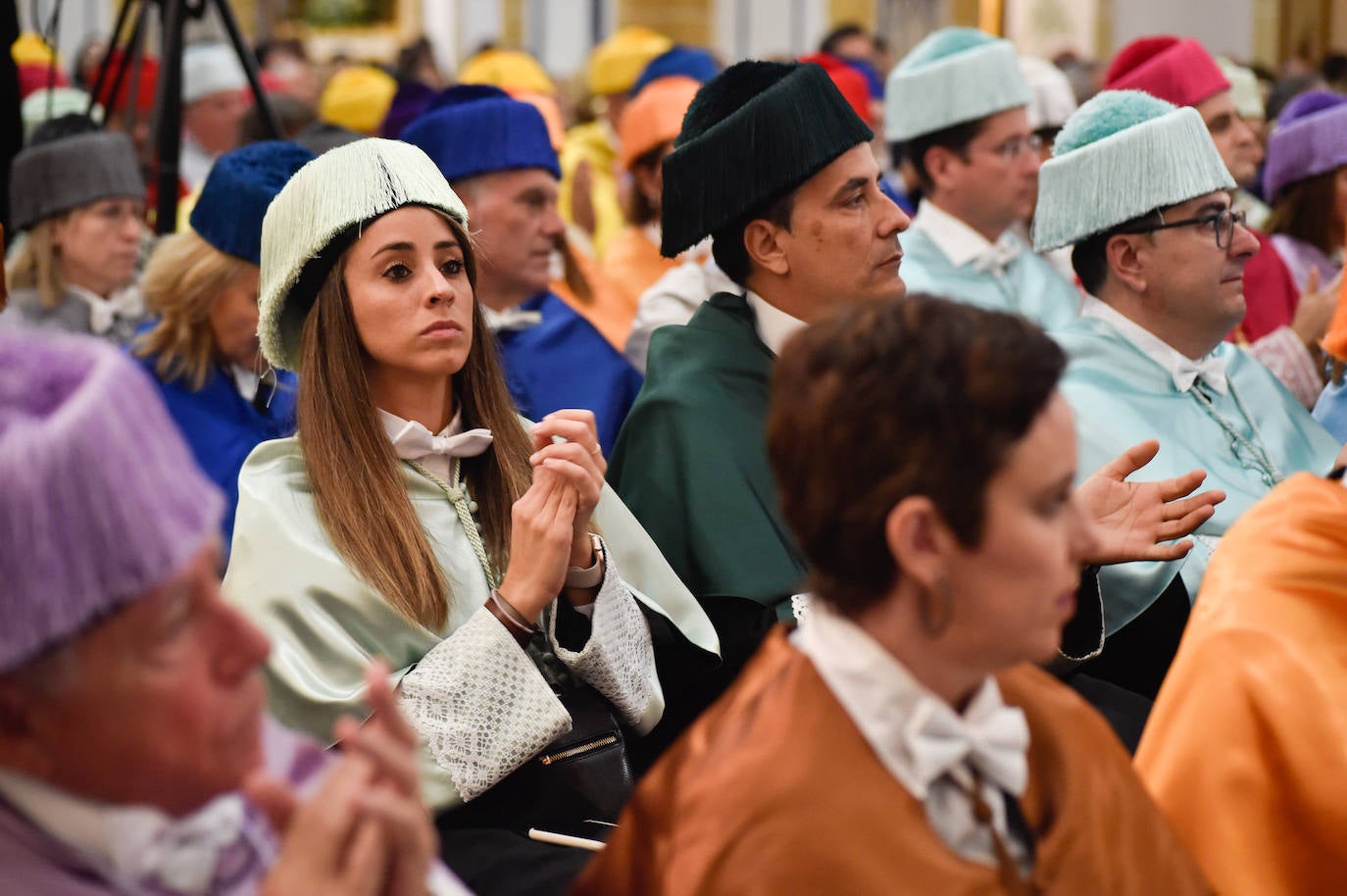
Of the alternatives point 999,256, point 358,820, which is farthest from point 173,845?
point 999,256

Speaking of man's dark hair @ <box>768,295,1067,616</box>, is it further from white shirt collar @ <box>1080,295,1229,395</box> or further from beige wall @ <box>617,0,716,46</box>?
beige wall @ <box>617,0,716,46</box>

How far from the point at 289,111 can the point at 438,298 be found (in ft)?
14.5

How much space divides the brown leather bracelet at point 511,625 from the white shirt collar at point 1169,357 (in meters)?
1.96

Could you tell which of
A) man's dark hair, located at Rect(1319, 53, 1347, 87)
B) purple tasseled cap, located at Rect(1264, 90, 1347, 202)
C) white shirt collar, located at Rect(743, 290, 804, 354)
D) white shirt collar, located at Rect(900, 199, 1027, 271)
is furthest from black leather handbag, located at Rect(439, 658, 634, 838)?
man's dark hair, located at Rect(1319, 53, 1347, 87)

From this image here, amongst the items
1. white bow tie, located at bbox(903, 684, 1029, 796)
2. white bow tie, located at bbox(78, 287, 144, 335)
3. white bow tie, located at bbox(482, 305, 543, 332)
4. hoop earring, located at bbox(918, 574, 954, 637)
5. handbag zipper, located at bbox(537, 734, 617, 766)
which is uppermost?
hoop earring, located at bbox(918, 574, 954, 637)

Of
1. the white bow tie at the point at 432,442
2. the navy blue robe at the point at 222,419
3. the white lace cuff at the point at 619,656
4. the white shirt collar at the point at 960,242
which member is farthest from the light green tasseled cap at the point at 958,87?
the white lace cuff at the point at 619,656

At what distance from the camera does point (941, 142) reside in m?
5.57

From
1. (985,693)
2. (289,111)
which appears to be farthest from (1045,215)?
(289,111)

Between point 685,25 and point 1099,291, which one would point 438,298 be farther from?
point 685,25

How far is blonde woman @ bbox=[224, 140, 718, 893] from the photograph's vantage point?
2.68 m

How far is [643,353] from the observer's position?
5.07 meters

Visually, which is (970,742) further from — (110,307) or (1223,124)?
(1223,124)

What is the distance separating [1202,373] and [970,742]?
256 centimetres

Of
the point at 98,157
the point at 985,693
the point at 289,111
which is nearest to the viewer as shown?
the point at 985,693
